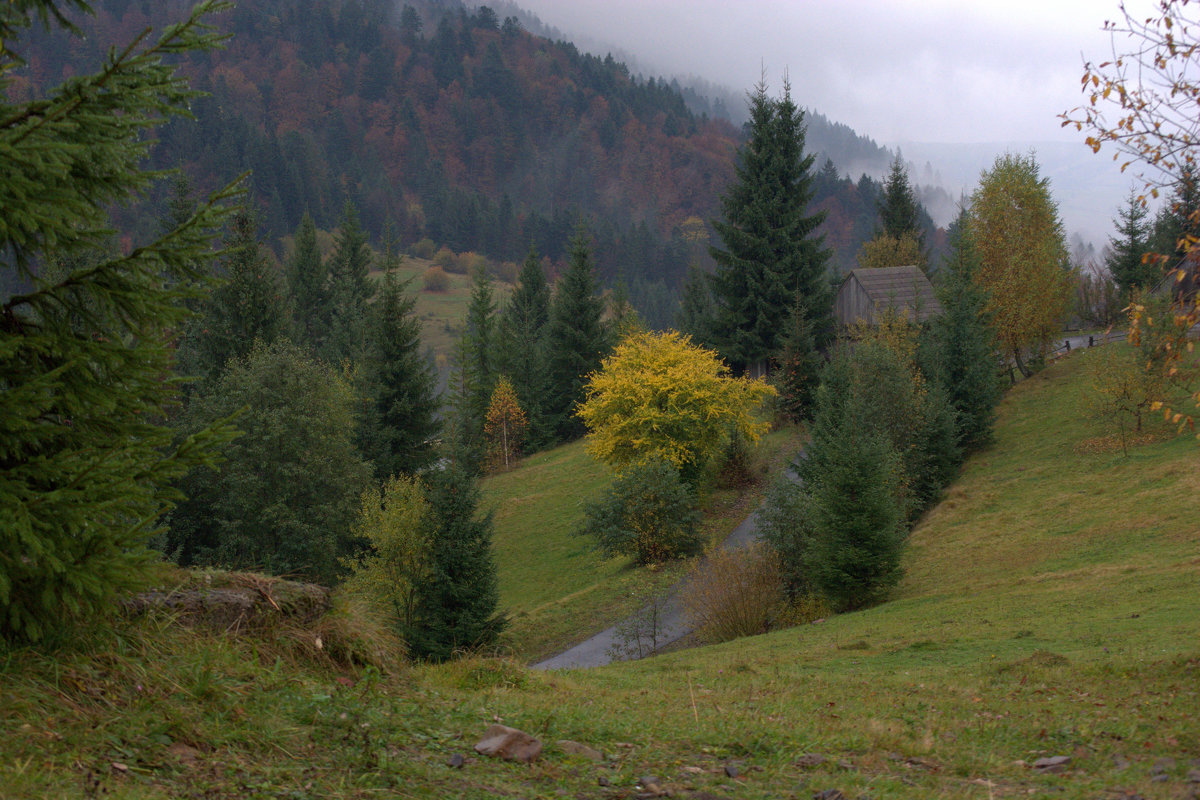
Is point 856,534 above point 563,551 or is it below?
above

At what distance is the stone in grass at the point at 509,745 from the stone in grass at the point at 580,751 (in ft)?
0.80

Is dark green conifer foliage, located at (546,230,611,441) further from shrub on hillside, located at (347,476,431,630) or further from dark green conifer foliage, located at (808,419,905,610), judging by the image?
dark green conifer foliage, located at (808,419,905,610)

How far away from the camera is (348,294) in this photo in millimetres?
64438

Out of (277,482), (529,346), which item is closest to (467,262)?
(529,346)

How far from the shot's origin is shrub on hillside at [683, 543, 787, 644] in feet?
71.5

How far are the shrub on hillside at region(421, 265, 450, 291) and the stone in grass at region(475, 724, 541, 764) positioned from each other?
125 m

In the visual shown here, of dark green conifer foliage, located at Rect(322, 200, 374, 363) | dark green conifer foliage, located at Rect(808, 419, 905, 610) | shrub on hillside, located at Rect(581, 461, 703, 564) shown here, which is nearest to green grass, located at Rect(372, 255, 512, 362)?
dark green conifer foliage, located at Rect(322, 200, 374, 363)

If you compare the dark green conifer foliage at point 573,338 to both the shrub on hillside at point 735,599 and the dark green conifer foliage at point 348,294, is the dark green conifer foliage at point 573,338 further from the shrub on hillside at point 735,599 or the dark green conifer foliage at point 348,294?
the shrub on hillside at point 735,599

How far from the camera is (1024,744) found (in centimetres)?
736

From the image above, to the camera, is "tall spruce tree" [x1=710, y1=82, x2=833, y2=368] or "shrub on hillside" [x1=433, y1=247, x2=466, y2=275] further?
"shrub on hillside" [x1=433, y1=247, x2=466, y2=275]

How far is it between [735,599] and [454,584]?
24.6 feet

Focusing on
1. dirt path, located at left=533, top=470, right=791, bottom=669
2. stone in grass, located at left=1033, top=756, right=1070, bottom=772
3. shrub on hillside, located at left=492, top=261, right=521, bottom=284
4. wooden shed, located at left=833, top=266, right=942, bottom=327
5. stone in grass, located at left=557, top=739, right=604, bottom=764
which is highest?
shrub on hillside, located at left=492, top=261, right=521, bottom=284

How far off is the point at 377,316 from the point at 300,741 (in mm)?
40146

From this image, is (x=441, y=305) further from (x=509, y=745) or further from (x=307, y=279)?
(x=509, y=745)
